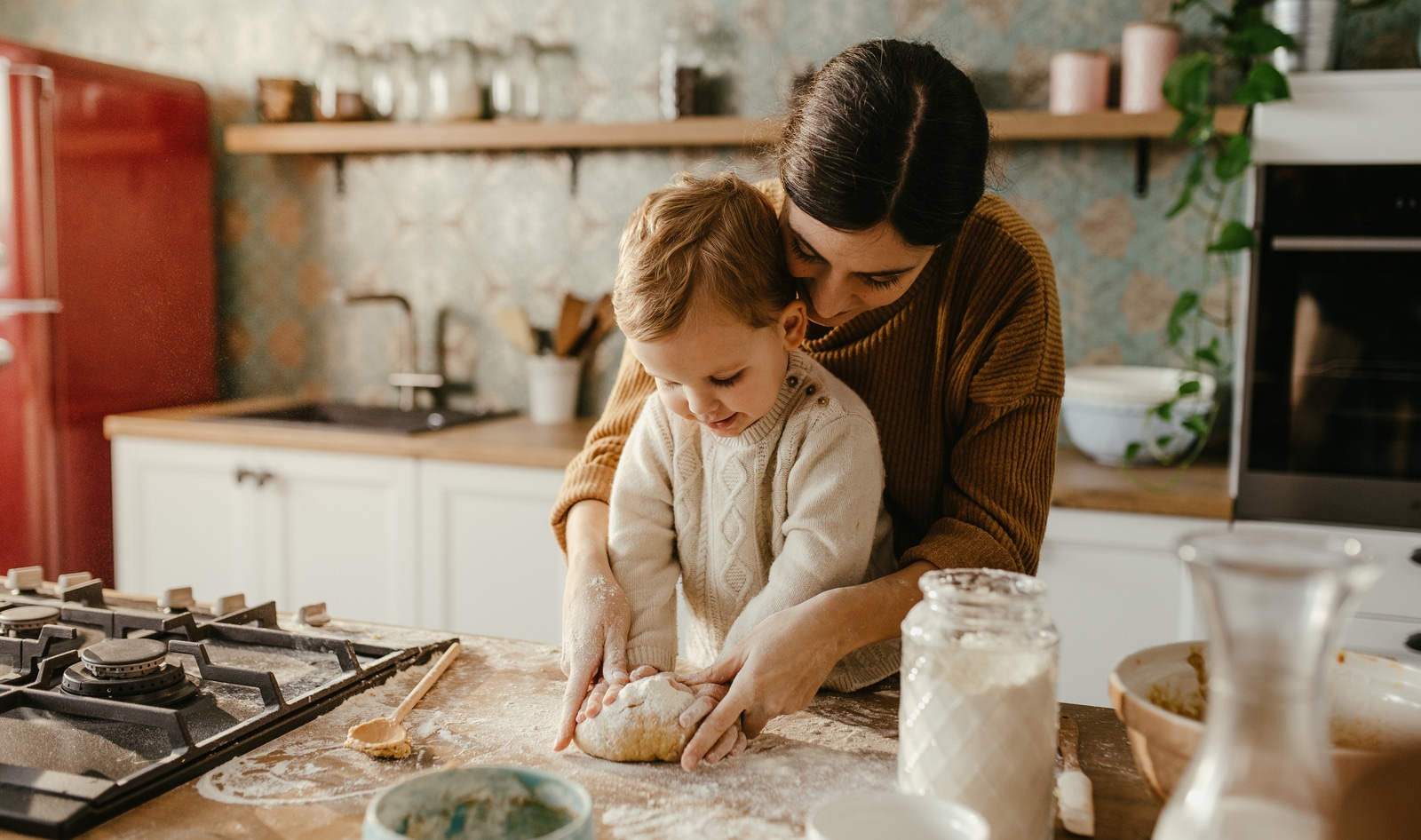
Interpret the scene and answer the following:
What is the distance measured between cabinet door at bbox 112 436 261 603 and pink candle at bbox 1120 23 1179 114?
7.26 ft

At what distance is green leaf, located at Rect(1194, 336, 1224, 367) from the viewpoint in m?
2.23

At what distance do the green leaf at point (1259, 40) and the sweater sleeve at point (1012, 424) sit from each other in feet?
3.83

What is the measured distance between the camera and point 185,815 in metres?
0.79

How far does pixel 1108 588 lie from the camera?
2.07 metres

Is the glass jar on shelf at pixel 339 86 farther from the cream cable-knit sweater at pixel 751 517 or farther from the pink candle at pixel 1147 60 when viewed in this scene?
the cream cable-knit sweater at pixel 751 517

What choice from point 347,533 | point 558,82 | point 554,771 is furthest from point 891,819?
point 558,82

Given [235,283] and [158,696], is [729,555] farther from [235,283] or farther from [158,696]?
[235,283]

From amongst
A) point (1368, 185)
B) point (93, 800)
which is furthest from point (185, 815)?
point (1368, 185)

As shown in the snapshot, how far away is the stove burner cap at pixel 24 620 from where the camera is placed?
112 cm

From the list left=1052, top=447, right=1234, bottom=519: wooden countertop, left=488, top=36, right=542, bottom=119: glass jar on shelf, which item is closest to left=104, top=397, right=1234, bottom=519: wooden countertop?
left=1052, top=447, right=1234, bottom=519: wooden countertop

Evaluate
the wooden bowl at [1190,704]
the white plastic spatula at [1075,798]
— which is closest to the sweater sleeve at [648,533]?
the white plastic spatula at [1075,798]

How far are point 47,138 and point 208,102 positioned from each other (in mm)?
698

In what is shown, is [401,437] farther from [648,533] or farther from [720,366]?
[720,366]

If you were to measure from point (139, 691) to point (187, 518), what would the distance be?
1.89 metres
